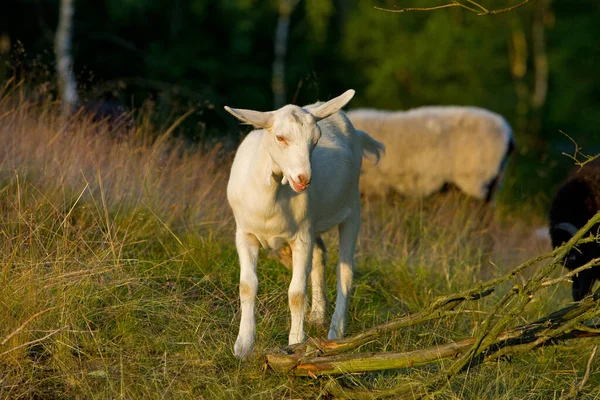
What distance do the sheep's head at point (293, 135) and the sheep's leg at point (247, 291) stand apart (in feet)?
1.85

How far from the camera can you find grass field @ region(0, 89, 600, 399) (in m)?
4.44

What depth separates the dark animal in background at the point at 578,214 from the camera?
732 cm

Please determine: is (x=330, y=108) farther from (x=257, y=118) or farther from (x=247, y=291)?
(x=247, y=291)

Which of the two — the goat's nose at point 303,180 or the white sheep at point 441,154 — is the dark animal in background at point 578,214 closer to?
the white sheep at point 441,154

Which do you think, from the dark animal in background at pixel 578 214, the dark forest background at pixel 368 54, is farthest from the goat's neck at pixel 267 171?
the dark forest background at pixel 368 54

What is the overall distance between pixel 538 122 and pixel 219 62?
871 cm

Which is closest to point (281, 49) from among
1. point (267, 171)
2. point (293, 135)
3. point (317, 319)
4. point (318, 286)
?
point (318, 286)

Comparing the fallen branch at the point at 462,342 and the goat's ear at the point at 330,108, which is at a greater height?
the goat's ear at the point at 330,108

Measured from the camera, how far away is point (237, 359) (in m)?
4.64

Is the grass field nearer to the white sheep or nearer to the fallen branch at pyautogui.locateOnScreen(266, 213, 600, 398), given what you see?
the fallen branch at pyautogui.locateOnScreen(266, 213, 600, 398)

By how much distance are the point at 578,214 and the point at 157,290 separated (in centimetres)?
410

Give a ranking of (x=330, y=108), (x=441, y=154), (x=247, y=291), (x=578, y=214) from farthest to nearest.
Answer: (x=441, y=154), (x=578, y=214), (x=247, y=291), (x=330, y=108)

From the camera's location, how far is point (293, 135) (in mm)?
4312

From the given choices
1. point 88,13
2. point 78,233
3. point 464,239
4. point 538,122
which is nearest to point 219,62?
point 88,13
